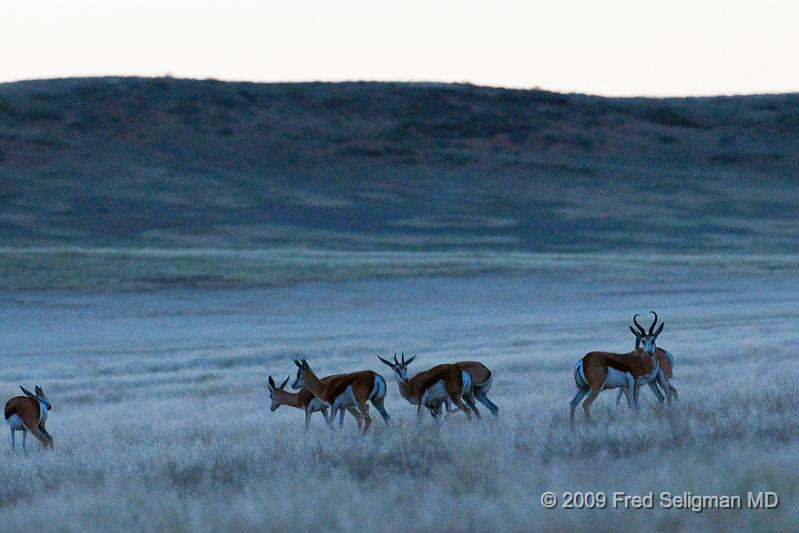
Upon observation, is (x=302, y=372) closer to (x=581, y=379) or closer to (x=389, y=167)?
(x=581, y=379)

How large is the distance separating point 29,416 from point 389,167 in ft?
273

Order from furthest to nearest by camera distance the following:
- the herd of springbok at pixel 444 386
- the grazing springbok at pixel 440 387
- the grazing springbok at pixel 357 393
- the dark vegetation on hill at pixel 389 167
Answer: the dark vegetation on hill at pixel 389 167 → the grazing springbok at pixel 440 387 → the grazing springbok at pixel 357 393 → the herd of springbok at pixel 444 386

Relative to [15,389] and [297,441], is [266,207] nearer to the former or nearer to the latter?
[15,389]

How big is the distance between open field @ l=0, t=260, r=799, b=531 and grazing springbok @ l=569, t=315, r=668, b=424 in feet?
0.89

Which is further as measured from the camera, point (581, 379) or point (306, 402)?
point (306, 402)

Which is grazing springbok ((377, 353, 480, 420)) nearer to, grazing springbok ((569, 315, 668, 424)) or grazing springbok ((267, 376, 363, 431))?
grazing springbok ((267, 376, 363, 431))

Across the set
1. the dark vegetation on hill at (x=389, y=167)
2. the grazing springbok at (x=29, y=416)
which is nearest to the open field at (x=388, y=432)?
the grazing springbok at (x=29, y=416)

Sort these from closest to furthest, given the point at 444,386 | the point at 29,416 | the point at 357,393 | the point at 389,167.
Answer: the point at 357,393, the point at 444,386, the point at 29,416, the point at 389,167

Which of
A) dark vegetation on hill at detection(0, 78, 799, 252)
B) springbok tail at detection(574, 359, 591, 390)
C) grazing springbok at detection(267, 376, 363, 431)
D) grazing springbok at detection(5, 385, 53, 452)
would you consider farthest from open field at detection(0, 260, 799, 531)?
dark vegetation on hill at detection(0, 78, 799, 252)

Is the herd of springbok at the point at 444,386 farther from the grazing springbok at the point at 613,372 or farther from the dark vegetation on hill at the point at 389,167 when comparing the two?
the dark vegetation on hill at the point at 389,167

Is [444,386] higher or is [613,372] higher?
[613,372]

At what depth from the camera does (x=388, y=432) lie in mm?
11586

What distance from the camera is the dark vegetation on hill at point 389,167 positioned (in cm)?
7456

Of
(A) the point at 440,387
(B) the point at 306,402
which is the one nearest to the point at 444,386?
(A) the point at 440,387
